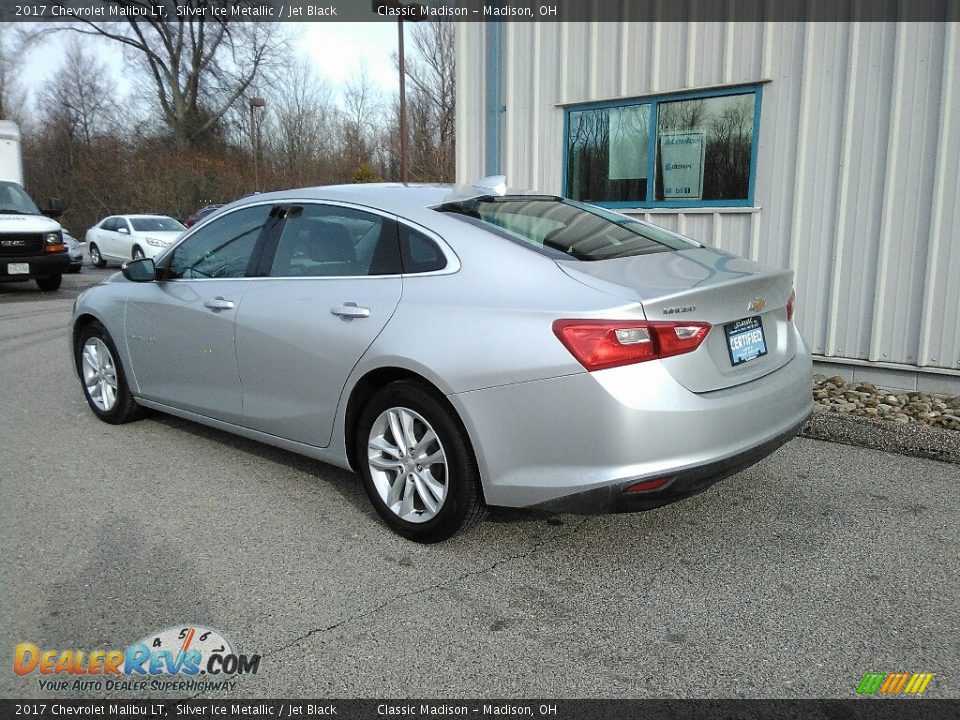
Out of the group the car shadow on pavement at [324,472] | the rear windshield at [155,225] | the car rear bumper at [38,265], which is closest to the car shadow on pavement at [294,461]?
the car shadow on pavement at [324,472]

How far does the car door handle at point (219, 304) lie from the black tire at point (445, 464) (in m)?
1.22

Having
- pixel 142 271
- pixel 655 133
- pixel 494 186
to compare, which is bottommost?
pixel 142 271

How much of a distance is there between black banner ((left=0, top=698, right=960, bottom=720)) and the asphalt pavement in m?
0.05

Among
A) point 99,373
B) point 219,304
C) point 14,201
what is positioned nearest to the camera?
point 219,304

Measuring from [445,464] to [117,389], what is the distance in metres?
3.19

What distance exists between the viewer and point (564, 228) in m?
3.69

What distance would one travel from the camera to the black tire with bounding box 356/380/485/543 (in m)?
3.28

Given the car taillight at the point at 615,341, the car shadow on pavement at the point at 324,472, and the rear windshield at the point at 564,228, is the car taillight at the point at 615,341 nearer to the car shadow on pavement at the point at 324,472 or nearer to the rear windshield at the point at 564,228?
the rear windshield at the point at 564,228

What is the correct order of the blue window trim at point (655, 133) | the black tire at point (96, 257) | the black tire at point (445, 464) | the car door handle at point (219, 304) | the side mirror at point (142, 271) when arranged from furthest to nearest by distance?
the black tire at point (96, 257) → the blue window trim at point (655, 133) → the side mirror at point (142, 271) → the car door handle at point (219, 304) → the black tire at point (445, 464)

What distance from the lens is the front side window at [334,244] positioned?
3762 mm

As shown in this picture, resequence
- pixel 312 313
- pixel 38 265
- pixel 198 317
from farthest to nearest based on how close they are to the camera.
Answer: pixel 38 265 < pixel 198 317 < pixel 312 313

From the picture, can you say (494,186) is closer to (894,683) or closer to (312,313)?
(312,313)

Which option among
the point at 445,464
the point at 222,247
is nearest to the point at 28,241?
the point at 222,247

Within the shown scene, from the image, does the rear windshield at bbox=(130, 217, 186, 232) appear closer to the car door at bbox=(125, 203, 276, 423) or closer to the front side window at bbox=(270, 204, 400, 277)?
the car door at bbox=(125, 203, 276, 423)
